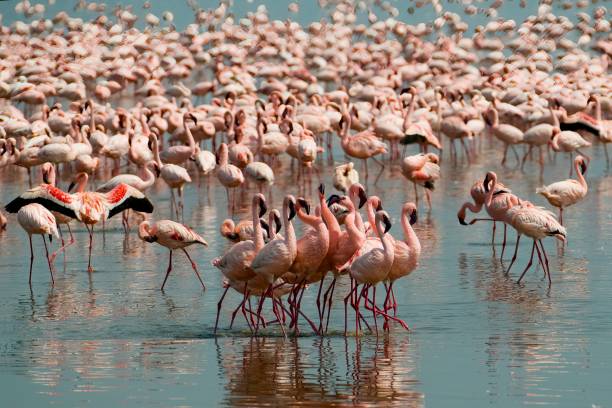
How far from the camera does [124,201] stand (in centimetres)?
1351

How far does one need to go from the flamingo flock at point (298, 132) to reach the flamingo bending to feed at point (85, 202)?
2 centimetres

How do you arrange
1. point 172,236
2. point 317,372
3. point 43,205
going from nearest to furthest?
point 317,372, point 172,236, point 43,205

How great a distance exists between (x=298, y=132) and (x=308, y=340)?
11081 mm

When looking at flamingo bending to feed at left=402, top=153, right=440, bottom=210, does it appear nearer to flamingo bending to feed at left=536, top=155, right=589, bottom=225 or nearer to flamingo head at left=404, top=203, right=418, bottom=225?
flamingo bending to feed at left=536, top=155, right=589, bottom=225

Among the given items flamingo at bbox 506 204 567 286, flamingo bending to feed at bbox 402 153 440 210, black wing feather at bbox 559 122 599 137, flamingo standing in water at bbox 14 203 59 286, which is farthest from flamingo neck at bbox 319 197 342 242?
black wing feather at bbox 559 122 599 137

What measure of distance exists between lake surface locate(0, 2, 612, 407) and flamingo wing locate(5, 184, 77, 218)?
597 millimetres

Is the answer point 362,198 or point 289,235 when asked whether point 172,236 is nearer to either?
point 362,198

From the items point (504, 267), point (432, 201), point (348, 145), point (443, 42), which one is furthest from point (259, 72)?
point (504, 267)

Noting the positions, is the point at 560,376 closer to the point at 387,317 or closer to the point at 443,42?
the point at 387,317

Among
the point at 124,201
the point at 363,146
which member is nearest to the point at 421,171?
the point at 363,146

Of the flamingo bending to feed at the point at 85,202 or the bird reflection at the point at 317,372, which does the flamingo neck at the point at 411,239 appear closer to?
the bird reflection at the point at 317,372

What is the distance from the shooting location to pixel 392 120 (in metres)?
21.9

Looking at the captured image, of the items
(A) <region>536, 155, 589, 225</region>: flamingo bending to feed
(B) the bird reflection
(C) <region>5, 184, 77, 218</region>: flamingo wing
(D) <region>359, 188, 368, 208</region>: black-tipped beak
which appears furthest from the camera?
(A) <region>536, 155, 589, 225</region>: flamingo bending to feed

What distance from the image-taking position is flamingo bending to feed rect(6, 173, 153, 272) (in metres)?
13.0
